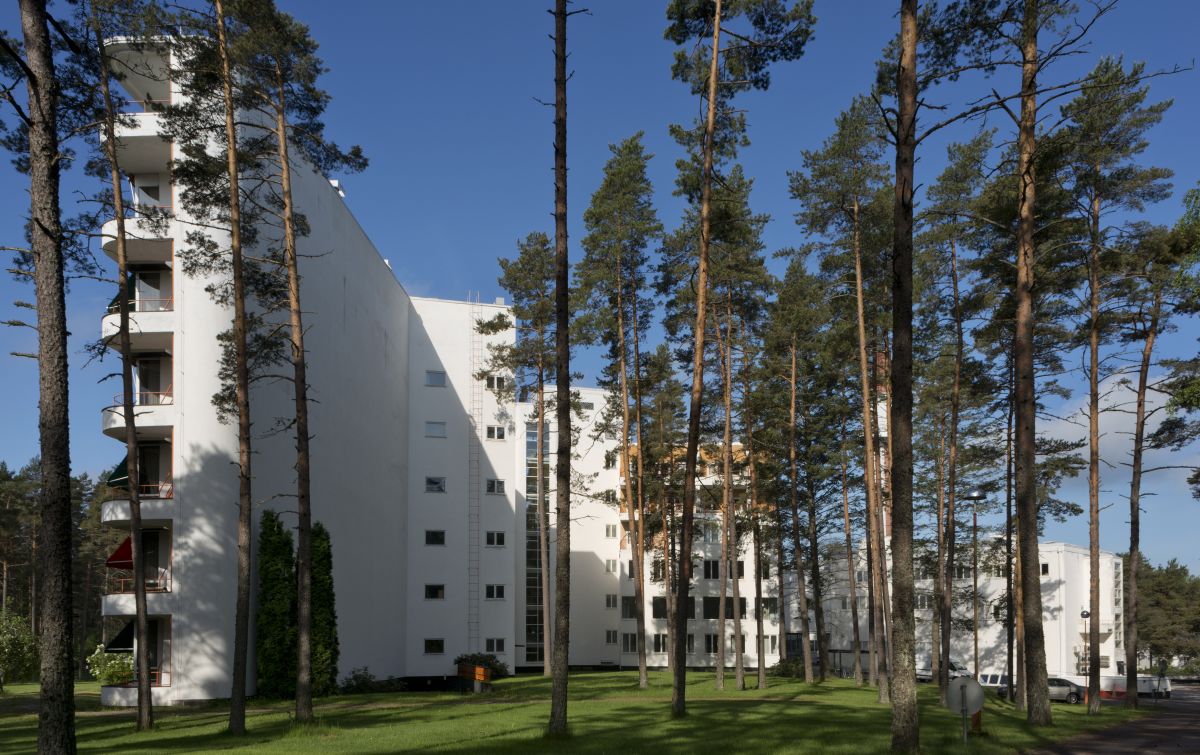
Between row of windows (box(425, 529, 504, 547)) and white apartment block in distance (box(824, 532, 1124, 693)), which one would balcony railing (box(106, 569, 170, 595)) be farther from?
white apartment block in distance (box(824, 532, 1124, 693))

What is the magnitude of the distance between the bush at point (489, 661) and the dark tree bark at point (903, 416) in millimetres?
31462

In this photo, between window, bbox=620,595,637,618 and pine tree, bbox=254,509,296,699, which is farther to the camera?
window, bbox=620,595,637,618

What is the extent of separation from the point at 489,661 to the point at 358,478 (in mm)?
11349

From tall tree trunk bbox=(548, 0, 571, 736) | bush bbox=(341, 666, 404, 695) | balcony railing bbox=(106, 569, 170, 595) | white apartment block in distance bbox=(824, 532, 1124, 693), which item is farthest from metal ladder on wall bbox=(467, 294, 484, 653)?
tall tree trunk bbox=(548, 0, 571, 736)

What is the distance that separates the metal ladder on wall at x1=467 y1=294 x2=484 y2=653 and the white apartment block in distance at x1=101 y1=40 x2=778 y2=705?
3.0 inches

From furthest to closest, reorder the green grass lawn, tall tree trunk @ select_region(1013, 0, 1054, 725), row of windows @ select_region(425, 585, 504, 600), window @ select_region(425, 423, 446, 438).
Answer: window @ select_region(425, 423, 446, 438) < row of windows @ select_region(425, 585, 504, 600) < tall tree trunk @ select_region(1013, 0, 1054, 725) < the green grass lawn

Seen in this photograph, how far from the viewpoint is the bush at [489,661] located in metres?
42.3

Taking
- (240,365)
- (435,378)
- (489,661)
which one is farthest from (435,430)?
(240,365)

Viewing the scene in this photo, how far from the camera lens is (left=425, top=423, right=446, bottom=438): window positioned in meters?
47.2

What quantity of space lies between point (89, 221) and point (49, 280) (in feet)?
43.1

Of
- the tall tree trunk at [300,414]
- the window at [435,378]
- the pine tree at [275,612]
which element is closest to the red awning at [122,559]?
the pine tree at [275,612]

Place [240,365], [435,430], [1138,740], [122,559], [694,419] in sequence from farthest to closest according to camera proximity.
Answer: [435,430]
[122,559]
[694,419]
[240,365]
[1138,740]

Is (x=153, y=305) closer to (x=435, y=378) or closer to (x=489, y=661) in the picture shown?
(x=435, y=378)

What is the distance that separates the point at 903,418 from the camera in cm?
1313
